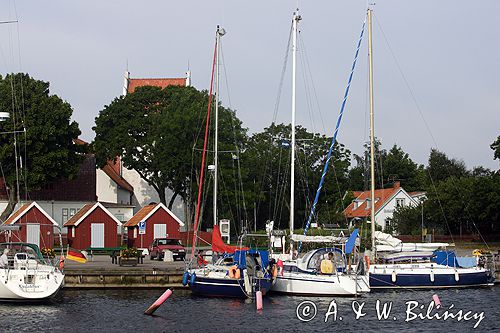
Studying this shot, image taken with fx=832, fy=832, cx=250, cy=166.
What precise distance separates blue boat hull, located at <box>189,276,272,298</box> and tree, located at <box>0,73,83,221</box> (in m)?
43.8

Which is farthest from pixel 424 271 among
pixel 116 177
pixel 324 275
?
pixel 116 177

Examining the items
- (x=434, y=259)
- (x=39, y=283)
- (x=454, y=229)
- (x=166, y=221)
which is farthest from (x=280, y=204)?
(x=39, y=283)

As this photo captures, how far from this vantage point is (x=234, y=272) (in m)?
43.5

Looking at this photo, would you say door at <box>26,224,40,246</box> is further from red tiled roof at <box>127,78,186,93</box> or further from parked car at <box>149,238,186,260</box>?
red tiled roof at <box>127,78,186,93</box>

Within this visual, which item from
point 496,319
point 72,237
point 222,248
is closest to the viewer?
point 496,319

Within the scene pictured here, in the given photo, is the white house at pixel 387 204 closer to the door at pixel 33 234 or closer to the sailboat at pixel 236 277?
the door at pixel 33 234

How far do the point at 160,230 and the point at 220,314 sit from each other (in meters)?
36.0

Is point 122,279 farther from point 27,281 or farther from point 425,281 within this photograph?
point 425,281

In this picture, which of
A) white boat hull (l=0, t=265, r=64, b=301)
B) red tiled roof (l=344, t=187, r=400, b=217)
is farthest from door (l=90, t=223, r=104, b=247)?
red tiled roof (l=344, t=187, r=400, b=217)

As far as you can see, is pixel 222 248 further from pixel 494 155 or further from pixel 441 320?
pixel 494 155

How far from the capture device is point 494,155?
94.2 metres

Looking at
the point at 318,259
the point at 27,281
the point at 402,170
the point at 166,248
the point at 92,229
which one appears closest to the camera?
the point at 27,281

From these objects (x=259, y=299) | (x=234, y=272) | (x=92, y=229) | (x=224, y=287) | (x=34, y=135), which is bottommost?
(x=259, y=299)

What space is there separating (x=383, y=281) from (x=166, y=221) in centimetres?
3090
